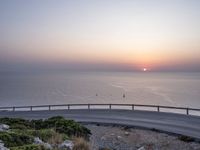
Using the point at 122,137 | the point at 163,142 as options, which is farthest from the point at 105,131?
the point at 163,142

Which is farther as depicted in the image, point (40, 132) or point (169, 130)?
point (169, 130)

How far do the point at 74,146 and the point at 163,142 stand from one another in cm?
969

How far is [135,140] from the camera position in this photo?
17.0m

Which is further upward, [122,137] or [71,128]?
[71,128]

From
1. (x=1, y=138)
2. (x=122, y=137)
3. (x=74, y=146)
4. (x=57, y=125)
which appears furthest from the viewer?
(x=122, y=137)

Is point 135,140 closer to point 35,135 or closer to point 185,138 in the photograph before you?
point 185,138

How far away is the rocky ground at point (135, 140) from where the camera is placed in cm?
1546

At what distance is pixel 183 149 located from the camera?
1517 cm

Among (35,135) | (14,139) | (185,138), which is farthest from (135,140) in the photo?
(14,139)

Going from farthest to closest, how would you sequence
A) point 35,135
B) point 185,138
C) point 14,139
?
1. point 185,138
2. point 35,135
3. point 14,139

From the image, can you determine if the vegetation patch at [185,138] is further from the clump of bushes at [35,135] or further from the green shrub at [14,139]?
the green shrub at [14,139]

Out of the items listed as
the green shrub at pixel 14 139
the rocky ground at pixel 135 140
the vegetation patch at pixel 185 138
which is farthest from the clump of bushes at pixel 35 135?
the vegetation patch at pixel 185 138

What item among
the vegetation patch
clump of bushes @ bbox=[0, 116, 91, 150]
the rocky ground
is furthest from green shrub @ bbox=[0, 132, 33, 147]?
the vegetation patch

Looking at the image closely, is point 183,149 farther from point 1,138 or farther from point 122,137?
point 1,138
